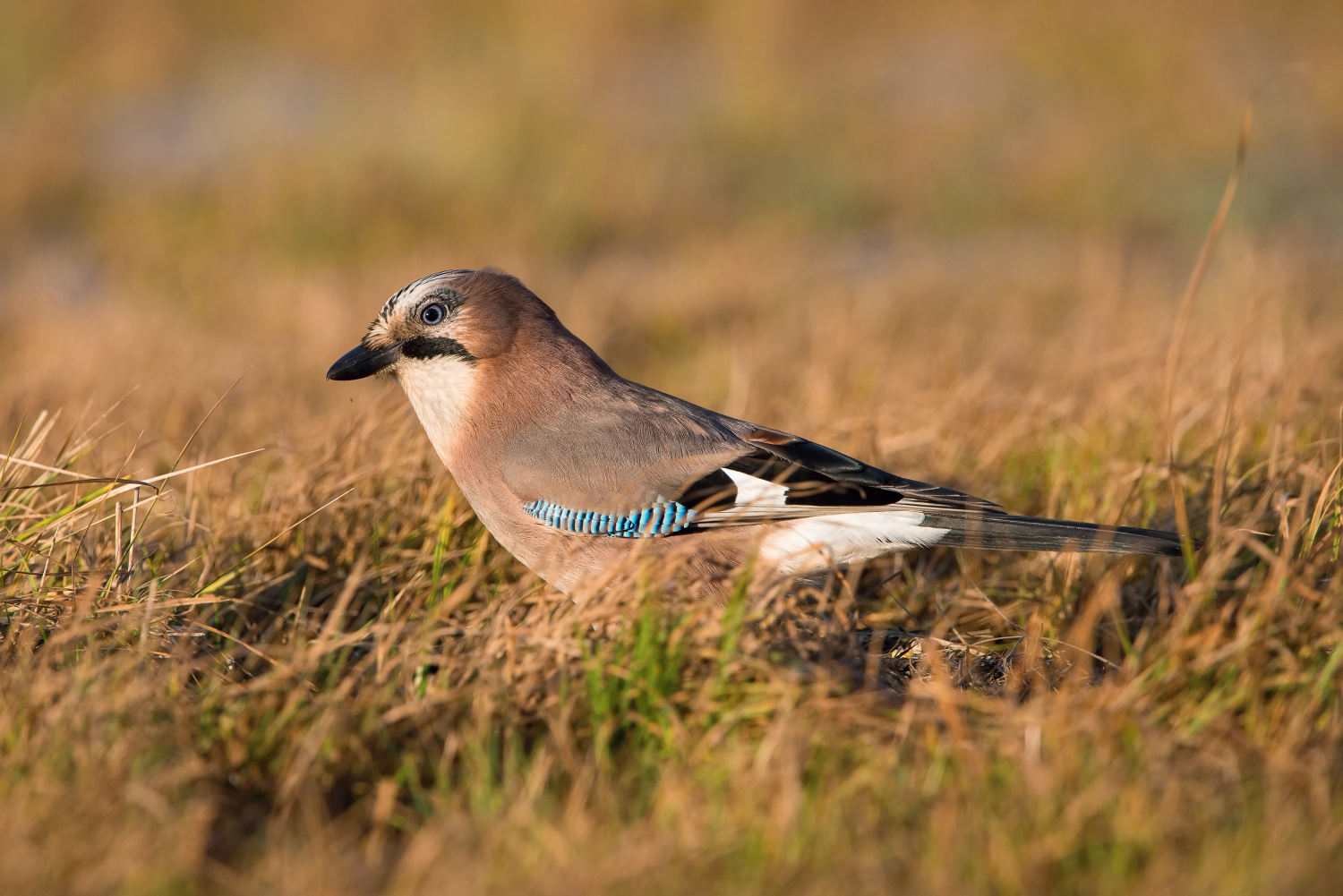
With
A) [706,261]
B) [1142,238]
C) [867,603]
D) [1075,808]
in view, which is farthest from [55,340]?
[1142,238]

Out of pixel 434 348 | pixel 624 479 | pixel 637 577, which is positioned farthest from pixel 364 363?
pixel 637 577

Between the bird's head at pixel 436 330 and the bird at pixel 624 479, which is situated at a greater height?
the bird's head at pixel 436 330

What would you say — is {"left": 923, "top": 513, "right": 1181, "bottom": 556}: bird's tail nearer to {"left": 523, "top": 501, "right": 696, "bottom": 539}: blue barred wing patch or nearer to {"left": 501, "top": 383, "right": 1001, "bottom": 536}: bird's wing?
{"left": 501, "top": 383, "right": 1001, "bottom": 536}: bird's wing

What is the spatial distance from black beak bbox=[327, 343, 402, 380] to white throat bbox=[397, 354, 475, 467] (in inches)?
1.8

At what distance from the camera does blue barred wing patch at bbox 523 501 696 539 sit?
3396 millimetres

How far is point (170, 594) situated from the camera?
336 cm

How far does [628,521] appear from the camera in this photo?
11.1 ft

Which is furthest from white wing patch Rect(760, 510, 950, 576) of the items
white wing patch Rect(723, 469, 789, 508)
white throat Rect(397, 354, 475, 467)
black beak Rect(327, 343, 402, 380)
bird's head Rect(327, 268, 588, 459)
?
black beak Rect(327, 343, 402, 380)

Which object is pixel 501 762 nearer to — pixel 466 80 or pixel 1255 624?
pixel 1255 624

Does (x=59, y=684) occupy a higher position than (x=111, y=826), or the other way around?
(x=59, y=684)

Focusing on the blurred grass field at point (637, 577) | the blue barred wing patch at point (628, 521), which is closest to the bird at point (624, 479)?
the blue barred wing patch at point (628, 521)

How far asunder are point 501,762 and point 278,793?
19.4 inches

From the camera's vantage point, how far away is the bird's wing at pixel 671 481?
341 centimetres

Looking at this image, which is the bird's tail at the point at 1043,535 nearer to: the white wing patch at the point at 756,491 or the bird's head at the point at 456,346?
the white wing patch at the point at 756,491
